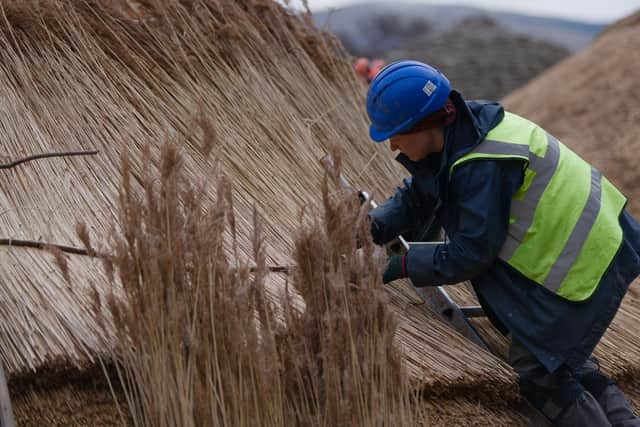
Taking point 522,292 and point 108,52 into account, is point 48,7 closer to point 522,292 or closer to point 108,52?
point 108,52

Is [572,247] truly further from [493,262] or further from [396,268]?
[396,268]

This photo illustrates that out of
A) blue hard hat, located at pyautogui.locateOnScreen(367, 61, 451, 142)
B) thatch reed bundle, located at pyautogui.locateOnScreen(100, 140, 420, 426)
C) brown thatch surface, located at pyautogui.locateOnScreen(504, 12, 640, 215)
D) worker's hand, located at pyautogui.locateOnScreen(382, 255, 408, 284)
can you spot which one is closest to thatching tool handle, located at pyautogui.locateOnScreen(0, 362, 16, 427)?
thatch reed bundle, located at pyautogui.locateOnScreen(100, 140, 420, 426)

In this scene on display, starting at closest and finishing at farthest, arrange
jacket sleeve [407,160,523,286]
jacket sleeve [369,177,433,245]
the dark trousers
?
1. jacket sleeve [407,160,523,286]
2. the dark trousers
3. jacket sleeve [369,177,433,245]

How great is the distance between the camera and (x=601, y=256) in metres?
2.57

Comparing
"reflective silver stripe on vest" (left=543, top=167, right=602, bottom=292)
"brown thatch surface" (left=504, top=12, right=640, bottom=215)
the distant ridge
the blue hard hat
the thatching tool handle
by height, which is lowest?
the distant ridge

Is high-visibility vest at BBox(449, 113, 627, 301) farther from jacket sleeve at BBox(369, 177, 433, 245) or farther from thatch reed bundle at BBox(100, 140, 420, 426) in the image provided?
thatch reed bundle at BBox(100, 140, 420, 426)

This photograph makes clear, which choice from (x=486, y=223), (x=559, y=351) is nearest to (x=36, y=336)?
(x=486, y=223)

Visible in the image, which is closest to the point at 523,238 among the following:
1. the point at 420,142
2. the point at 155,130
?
the point at 420,142

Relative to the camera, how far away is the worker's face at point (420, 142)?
260 centimetres

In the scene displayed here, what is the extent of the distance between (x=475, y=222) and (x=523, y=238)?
0.16 meters

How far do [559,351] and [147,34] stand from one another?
66.5 inches

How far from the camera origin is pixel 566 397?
8.45ft

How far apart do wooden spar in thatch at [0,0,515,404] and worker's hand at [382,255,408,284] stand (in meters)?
0.14

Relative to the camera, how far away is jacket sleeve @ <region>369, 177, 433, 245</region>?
2818mm
